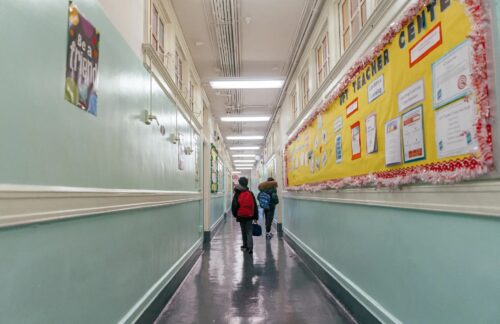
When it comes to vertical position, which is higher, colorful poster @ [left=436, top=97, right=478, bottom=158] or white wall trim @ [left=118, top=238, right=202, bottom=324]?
colorful poster @ [left=436, top=97, right=478, bottom=158]

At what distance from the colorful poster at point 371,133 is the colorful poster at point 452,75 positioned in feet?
2.48

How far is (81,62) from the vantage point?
1.69 m

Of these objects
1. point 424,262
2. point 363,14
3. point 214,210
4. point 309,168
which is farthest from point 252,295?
point 214,210

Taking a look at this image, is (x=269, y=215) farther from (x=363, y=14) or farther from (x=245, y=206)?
(x=363, y=14)

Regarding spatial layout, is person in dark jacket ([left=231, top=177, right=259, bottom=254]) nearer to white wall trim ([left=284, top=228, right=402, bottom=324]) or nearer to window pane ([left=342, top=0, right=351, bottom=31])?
white wall trim ([left=284, top=228, right=402, bottom=324])

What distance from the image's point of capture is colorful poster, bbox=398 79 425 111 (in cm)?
179

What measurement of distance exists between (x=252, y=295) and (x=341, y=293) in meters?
0.95

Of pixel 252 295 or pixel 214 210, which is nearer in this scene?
pixel 252 295

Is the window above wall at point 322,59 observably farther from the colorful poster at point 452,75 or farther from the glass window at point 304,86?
the colorful poster at point 452,75

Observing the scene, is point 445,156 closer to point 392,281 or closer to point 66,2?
point 392,281

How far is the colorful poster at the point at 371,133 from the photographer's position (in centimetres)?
241

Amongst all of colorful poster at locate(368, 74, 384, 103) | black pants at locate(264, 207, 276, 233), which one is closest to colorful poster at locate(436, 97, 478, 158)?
colorful poster at locate(368, 74, 384, 103)

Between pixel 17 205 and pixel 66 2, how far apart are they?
3.25 feet

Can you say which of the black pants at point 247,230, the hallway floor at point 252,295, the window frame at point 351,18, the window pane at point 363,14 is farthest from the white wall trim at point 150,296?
the window pane at point 363,14
